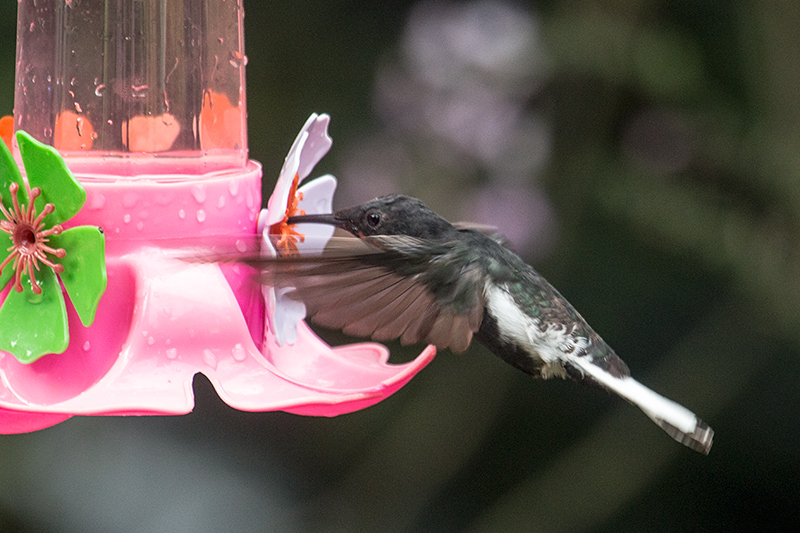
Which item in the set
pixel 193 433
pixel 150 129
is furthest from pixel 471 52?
pixel 193 433

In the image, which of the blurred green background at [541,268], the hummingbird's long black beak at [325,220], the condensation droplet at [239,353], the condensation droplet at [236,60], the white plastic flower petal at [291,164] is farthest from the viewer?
the blurred green background at [541,268]

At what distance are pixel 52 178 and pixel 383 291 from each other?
49 centimetres

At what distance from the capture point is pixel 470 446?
8.59 feet

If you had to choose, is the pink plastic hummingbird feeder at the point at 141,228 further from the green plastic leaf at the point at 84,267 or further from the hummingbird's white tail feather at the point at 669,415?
the hummingbird's white tail feather at the point at 669,415

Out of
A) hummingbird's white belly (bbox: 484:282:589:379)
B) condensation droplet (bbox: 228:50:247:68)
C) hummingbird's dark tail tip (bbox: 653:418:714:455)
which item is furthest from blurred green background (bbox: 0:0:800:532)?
hummingbird's dark tail tip (bbox: 653:418:714:455)

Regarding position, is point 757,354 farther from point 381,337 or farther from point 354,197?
point 381,337

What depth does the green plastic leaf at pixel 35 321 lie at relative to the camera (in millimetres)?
931

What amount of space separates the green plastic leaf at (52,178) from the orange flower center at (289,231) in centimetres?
30

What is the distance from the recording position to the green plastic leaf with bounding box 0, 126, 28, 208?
950 mm

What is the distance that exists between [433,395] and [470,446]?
23cm

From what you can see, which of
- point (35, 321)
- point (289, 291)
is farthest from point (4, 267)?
point (289, 291)

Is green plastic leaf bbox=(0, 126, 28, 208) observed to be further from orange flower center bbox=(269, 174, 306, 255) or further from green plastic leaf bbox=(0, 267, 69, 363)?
orange flower center bbox=(269, 174, 306, 255)

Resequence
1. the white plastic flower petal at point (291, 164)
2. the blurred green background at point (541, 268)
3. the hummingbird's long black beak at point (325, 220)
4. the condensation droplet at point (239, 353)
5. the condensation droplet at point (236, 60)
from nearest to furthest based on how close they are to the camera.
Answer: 1. the condensation droplet at point (239, 353)
2. the white plastic flower petal at point (291, 164)
3. the hummingbird's long black beak at point (325, 220)
4. the condensation droplet at point (236, 60)
5. the blurred green background at point (541, 268)

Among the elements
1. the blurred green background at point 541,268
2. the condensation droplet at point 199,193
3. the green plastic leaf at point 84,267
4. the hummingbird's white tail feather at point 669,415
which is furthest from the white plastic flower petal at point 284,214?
the blurred green background at point 541,268
